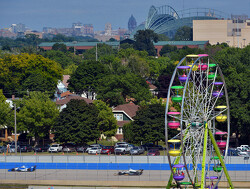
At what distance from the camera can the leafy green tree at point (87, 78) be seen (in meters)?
122

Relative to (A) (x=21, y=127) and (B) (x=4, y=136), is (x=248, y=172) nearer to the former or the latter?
(A) (x=21, y=127)

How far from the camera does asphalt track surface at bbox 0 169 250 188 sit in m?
56.2

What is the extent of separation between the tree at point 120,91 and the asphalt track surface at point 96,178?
42.3 metres

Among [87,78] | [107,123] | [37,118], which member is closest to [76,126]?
[37,118]

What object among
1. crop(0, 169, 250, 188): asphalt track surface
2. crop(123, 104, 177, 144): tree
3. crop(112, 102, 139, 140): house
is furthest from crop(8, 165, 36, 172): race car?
crop(112, 102, 139, 140): house

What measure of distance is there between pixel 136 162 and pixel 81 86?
59324mm

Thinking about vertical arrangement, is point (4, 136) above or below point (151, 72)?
below

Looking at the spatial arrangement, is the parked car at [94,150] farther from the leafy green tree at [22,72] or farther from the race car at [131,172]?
the leafy green tree at [22,72]

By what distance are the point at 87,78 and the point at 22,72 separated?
12.2 metres

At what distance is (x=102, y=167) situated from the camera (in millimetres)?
61844

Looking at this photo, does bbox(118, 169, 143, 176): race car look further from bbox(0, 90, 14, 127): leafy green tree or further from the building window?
the building window

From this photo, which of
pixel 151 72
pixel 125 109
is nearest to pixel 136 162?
pixel 125 109

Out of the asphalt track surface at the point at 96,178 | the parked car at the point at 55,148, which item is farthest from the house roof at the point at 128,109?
the asphalt track surface at the point at 96,178

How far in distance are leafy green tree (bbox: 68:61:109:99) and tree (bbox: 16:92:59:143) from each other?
36872 mm
